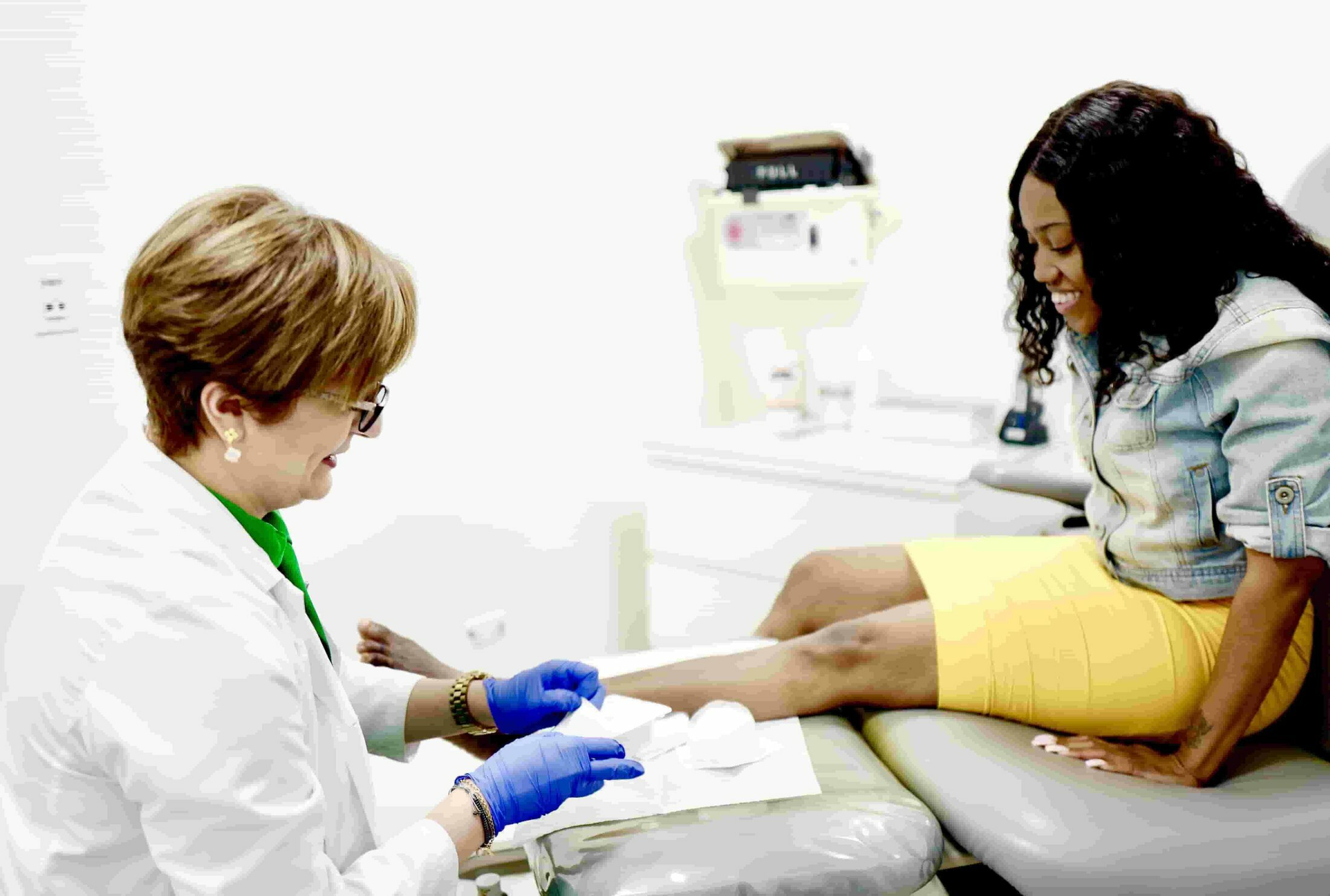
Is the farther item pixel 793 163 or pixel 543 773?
pixel 793 163

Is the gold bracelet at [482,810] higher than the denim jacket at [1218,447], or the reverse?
the denim jacket at [1218,447]

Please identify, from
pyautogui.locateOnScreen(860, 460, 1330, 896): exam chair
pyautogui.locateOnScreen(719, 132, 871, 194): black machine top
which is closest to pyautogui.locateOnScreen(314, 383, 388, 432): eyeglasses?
pyautogui.locateOnScreen(860, 460, 1330, 896): exam chair

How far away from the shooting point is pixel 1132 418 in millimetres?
1297

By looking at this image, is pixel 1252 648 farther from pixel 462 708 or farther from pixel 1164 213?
pixel 462 708

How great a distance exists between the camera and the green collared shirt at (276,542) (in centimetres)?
91

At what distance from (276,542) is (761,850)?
561 mm

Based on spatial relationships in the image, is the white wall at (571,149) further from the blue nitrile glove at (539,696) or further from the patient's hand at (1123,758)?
the patient's hand at (1123,758)

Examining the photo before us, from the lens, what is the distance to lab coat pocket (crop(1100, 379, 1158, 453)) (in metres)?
1.28

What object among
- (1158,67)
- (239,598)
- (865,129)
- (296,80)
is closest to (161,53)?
(296,80)

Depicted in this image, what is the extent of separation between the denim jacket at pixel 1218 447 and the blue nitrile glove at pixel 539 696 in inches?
29.5

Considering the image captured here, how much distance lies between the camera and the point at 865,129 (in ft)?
8.57

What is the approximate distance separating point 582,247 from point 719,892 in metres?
1.79

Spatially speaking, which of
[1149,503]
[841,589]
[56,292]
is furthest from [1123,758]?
[56,292]

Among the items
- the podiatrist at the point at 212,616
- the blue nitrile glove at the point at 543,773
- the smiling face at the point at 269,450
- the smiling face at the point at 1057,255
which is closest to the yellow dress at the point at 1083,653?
the smiling face at the point at 1057,255
